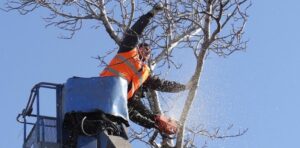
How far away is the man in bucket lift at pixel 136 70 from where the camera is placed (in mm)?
8773

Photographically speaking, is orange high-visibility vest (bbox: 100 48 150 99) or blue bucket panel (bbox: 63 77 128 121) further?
orange high-visibility vest (bbox: 100 48 150 99)

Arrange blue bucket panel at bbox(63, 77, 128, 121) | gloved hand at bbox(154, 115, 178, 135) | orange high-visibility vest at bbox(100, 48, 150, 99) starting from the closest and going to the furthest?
blue bucket panel at bbox(63, 77, 128, 121)
orange high-visibility vest at bbox(100, 48, 150, 99)
gloved hand at bbox(154, 115, 178, 135)

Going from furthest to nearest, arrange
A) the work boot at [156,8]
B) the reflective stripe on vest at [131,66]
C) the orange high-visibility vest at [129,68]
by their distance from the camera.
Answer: the work boot at [156,8] < the reflective stripe on vest at [131,66] < the orange high-visibility vest at [129,68]

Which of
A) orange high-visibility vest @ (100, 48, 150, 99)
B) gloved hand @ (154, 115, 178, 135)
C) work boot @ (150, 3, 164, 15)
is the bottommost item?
gloved hand @ (154, 115, 178, 135)

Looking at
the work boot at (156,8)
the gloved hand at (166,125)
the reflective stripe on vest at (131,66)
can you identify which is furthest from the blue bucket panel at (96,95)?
the work boot at (156,8)

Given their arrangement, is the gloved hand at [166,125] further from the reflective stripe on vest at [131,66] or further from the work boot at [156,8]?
the work boot at [156,8]

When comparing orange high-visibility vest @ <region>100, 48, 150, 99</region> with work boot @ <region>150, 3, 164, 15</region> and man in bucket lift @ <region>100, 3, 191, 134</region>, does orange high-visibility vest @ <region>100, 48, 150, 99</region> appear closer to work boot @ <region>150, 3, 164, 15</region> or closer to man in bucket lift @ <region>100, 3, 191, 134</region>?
man in bucket lift @ <region>100, 3, 191, 134</region>

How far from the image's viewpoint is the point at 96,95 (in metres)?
7.73

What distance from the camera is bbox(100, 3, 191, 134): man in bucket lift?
8.77 meters

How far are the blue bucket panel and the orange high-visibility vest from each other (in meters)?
0.80

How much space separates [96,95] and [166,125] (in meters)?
1.43

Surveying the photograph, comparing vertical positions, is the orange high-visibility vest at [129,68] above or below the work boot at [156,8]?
below

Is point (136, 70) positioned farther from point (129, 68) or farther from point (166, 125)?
point (166, 125)

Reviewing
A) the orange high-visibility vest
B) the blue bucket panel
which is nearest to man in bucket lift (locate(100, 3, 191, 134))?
the orange high-visibility vest
